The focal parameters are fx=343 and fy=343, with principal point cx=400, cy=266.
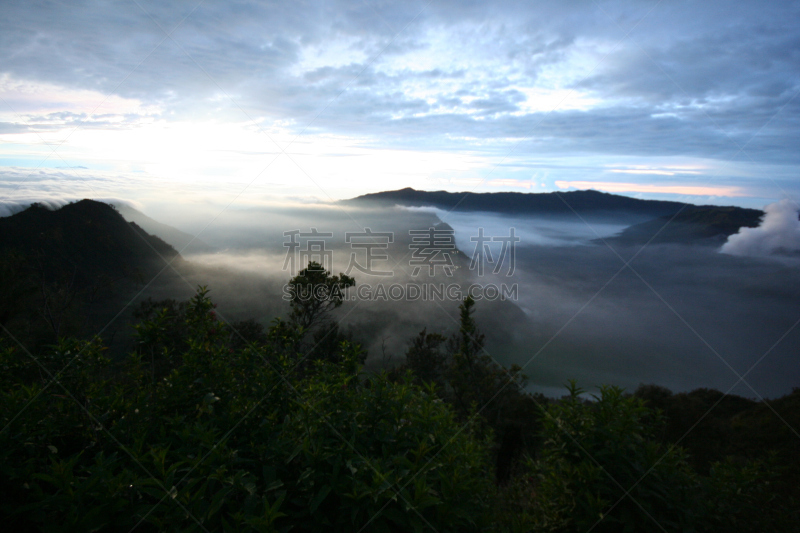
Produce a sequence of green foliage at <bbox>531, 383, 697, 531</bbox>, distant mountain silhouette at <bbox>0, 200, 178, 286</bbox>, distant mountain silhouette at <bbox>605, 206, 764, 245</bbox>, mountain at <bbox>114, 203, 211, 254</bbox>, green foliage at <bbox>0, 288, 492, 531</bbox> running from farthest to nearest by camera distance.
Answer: distant mountain silhouette at <bbox>605, 206, 764, 245</bbox> < mountain at <bbox>114, 203, 211, 254</bbox> < distant mountain silhouette at <bbox>0, 200, 178, 286</bbox> < green foliage at <bbox>531, 383, 697, 531</bbox> < green foliage at <bbox>0, 288, 492, 531</bbox>

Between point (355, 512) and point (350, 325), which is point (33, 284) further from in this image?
point (355, 512)

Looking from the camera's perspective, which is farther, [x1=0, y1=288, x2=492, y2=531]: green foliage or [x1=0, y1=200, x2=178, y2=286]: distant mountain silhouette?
A: [x1=0, y1=200, x2=178, y2=286]: distant mountain silhouette

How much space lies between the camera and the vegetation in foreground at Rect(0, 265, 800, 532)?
151 cm

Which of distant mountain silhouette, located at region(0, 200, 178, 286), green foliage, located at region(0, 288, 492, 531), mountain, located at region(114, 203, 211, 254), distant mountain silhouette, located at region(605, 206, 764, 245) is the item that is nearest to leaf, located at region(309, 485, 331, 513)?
green foliage, located at region(0, 288, 492, 531)

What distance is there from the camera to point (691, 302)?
12930mm

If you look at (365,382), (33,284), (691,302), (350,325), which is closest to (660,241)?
(691,302)

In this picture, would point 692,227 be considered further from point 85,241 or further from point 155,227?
point 85,241

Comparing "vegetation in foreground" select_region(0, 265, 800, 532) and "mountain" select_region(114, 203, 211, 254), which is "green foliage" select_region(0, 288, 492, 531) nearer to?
"vegetation in foreground" select_region(0, 265, 800, 532)

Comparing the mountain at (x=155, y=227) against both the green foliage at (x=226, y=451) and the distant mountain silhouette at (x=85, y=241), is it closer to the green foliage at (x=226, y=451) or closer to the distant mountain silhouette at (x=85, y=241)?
the distant mountain silhouette at (x=85, y=241)

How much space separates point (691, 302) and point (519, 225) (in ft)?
23.8

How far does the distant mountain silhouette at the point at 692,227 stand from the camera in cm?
1379

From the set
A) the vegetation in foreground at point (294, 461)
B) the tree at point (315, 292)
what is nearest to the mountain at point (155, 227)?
the tree at point (315, 292)

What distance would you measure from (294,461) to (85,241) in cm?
1088

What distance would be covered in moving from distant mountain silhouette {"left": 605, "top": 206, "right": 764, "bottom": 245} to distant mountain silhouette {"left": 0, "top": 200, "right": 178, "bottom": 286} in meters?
16.0
